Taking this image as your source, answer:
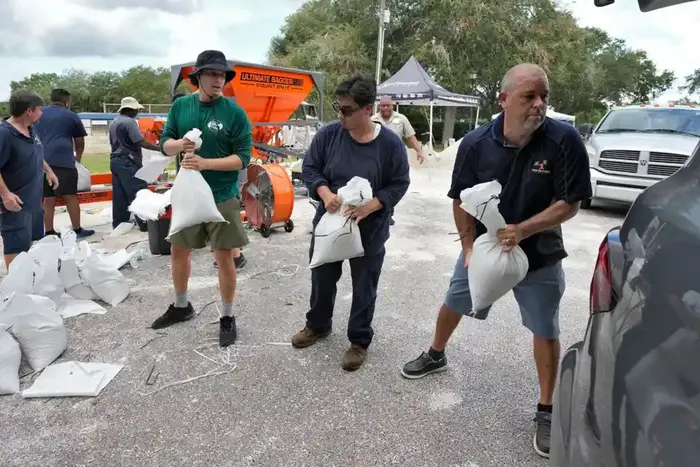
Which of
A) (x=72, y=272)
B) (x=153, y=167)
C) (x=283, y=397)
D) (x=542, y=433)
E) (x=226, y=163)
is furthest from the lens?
(x=72, y=272)

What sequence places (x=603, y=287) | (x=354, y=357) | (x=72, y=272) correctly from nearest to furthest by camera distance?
(x=603, y=287)
(x=354, y=357)
(x=72, y=272)

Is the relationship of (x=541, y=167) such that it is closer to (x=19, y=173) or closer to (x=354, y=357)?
(x=354, y=357)

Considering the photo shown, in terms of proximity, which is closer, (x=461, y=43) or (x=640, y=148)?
(x=640, y=148)

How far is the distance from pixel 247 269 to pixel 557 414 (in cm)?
400

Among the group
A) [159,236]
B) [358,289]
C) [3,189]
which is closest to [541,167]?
[358,289]

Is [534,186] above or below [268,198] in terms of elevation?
above

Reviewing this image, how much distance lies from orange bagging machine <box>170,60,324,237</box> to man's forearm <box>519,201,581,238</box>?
13.4 ft

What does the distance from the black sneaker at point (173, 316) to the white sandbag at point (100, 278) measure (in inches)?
23.2

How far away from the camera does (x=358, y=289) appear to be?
317 centimetres

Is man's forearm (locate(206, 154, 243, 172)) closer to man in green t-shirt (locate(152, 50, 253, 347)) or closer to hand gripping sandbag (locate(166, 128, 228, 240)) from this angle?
man in green t-shirt (locate(152, 50, 253, 347))

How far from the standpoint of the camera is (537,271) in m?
2.40

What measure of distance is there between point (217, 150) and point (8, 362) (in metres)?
1.75

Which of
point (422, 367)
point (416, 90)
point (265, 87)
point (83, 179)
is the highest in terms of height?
point (416, 90)

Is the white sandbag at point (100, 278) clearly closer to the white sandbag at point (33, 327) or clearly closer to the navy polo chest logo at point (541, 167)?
the white sandbag at point (33, 327)
